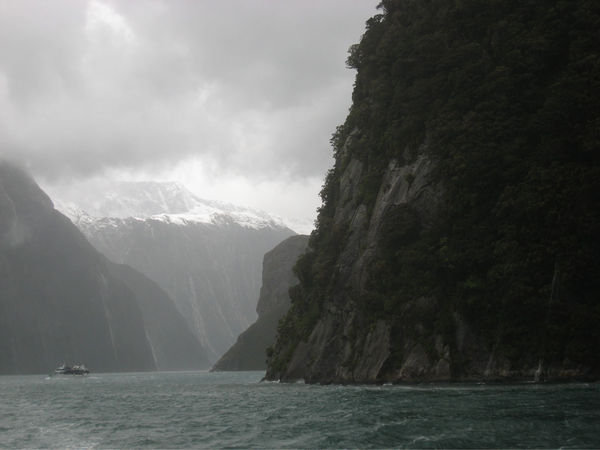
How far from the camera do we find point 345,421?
44094mm

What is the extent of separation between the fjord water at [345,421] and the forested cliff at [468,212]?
1032cm

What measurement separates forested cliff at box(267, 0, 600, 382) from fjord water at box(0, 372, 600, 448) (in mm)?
10322

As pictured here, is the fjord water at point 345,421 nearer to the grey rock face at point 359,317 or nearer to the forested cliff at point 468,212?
the forested cliff at point 468,212

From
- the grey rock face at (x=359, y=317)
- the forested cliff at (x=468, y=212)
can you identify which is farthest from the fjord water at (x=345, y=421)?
the grey rock face at (x=359, y=317)

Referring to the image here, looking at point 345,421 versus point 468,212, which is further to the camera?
point 468,212

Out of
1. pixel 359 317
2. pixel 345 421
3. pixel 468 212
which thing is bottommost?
pixel 345 421

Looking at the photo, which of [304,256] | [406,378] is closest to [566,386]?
[406,378]

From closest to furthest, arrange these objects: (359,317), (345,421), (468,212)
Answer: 1. (345,421)
2. (468,212)
3. (359,317)

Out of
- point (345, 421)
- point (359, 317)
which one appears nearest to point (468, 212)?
point (359, 317)

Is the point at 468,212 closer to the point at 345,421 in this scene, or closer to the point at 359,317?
the point at 359,317

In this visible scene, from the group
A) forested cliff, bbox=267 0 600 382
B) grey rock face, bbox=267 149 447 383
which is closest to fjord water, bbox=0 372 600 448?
forested cliff, bbox=267 0 600 382

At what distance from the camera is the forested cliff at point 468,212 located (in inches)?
2761

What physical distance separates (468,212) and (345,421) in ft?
137

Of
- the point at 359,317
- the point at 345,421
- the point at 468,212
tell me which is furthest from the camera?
the point at 359,317
